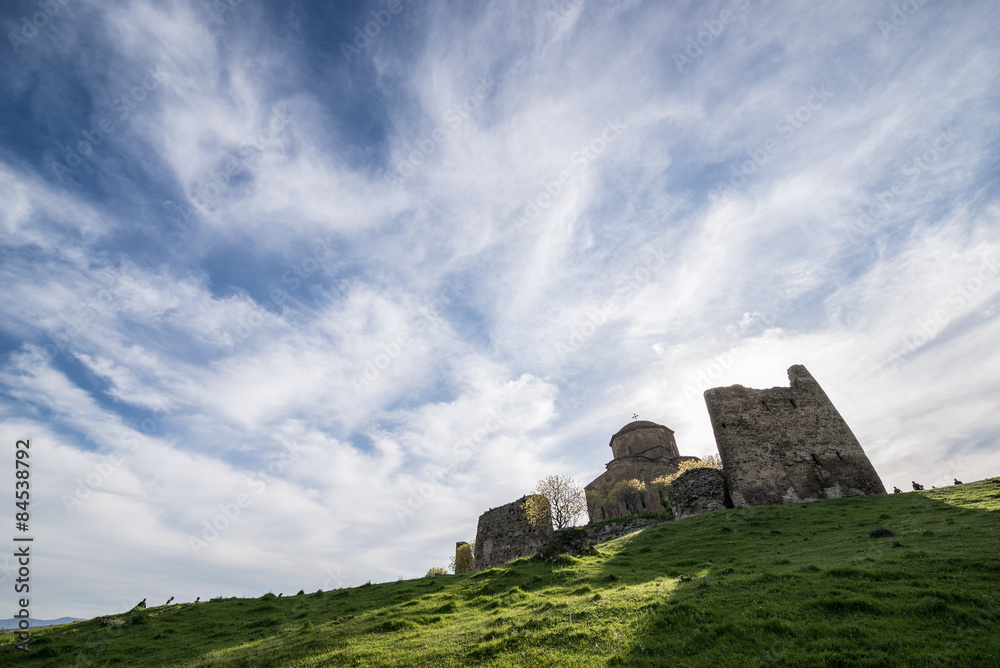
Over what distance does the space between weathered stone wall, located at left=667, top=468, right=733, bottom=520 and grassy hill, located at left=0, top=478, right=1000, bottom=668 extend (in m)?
5.88

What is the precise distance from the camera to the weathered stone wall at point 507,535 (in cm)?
3762

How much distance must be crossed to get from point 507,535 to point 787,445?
23.4 metres

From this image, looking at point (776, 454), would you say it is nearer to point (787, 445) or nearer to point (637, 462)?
point (787, 445)

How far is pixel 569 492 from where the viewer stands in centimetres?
4391

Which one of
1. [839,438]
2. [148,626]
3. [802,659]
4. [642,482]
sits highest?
[642,482]

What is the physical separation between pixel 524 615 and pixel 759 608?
6326mm

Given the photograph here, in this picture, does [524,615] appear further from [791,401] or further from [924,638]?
[791,401]

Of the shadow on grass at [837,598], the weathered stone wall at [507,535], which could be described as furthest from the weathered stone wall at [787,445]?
the weathered stone wall at [507,535]

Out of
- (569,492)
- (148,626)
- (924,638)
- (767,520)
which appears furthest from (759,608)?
(569,492)

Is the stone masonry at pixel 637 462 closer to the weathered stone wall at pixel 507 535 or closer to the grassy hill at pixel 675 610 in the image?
the weathered stone wall at pixel 507 535

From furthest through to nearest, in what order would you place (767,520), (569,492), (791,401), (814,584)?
1. (569,492)
2. (791,401)
3. (767,520)
4. (814,584)

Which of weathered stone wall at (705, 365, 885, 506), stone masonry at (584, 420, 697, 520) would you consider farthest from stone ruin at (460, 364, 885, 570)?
stone masonry at (584, 420, 697, 520)

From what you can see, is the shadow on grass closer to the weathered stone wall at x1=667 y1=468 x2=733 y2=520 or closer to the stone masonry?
the weathered stone wall at x1=667 y1=468 x2=733 y2=520

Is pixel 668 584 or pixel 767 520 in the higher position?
pixel 767 520
